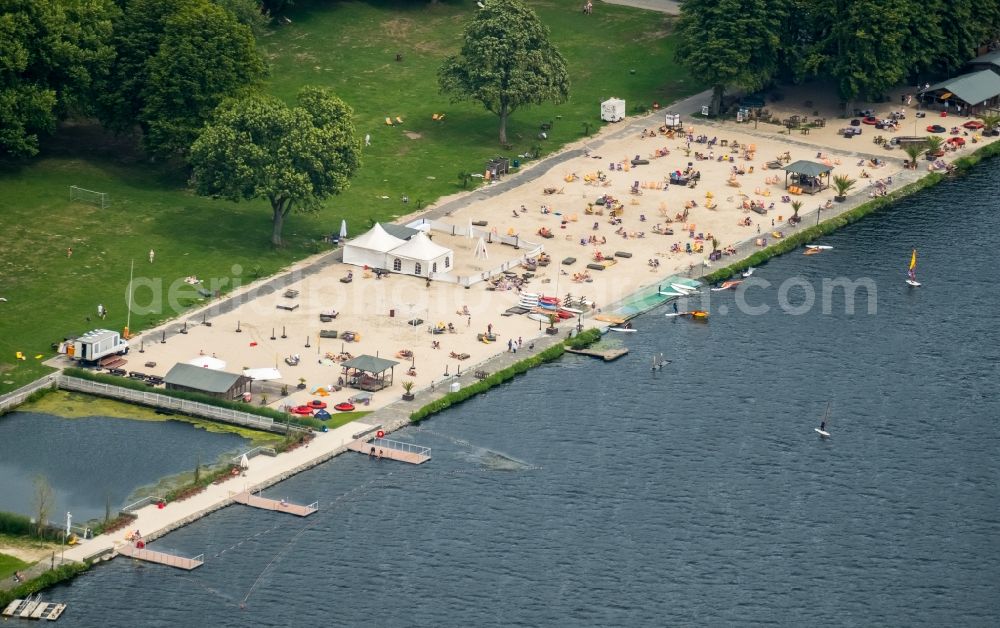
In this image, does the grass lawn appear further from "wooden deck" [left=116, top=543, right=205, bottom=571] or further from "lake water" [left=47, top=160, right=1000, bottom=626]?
"wooden deck" [left=116, top=543, right=205, bottom=571]

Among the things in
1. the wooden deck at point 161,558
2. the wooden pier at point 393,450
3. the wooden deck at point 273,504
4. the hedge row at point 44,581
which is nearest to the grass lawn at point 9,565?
the hedge row at point 44,581

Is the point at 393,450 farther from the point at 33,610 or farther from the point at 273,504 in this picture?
the point at 33,610

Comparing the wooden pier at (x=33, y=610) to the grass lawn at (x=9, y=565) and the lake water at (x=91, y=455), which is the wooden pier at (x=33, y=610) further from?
the lake water at (x=91, y=455)

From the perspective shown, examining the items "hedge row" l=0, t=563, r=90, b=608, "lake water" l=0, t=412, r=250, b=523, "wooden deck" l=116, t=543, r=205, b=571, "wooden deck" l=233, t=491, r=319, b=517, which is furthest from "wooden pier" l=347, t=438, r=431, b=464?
"hedge row" l=0, t=563, r=90, b=608

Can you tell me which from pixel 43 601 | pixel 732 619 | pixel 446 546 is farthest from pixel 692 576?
pixel 43 601

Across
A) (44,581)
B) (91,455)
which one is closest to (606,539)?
(44,581)

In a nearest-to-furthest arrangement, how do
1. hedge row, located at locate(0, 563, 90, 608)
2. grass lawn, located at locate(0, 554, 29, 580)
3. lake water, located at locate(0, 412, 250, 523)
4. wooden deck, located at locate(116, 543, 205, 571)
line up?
1. hedge row, located at locate(0, 563, 90, 608)
2. grass lawn, located at locate(0, 554, 29, 580)
3. wooden deck, located at locate(116, 543, 205, 571)
4. lake water, located at locate(0, 412, 250, 523)
